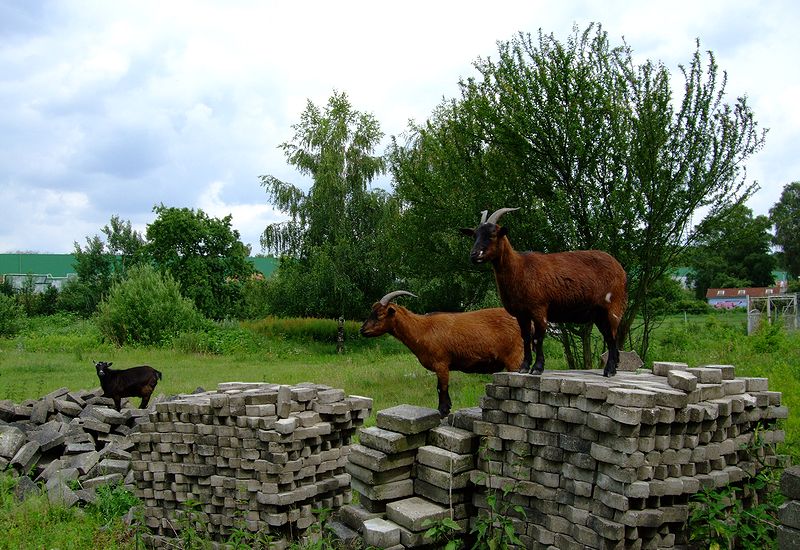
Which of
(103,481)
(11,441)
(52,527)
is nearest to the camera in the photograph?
(52,527)

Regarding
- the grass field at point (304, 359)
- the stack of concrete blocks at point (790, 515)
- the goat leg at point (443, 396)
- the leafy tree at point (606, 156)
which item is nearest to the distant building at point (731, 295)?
the grass field at point (304, 359)

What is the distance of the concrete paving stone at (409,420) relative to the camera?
6379 millimetres

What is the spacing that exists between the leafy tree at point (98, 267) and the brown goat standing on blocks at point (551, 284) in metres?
35.4

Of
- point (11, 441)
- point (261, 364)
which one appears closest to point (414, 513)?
point (11, 441)

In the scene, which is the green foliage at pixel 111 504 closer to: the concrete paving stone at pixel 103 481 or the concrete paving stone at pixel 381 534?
the concrete paving stone at pixel 103 481

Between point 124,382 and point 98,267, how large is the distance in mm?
30362

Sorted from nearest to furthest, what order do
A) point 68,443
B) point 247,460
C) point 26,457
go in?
point 247,460
point 26,457
point 68,443

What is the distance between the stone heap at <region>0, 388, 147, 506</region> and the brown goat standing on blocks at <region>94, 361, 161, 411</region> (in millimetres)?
328

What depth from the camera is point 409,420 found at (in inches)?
252

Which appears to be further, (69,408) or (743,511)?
(69,408)

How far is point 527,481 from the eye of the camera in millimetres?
5508

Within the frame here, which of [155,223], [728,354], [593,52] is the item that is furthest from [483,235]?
[155,223]

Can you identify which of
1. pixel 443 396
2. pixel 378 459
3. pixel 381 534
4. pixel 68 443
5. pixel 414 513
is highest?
pixel 443 396

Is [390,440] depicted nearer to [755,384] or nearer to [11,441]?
[755,384]
